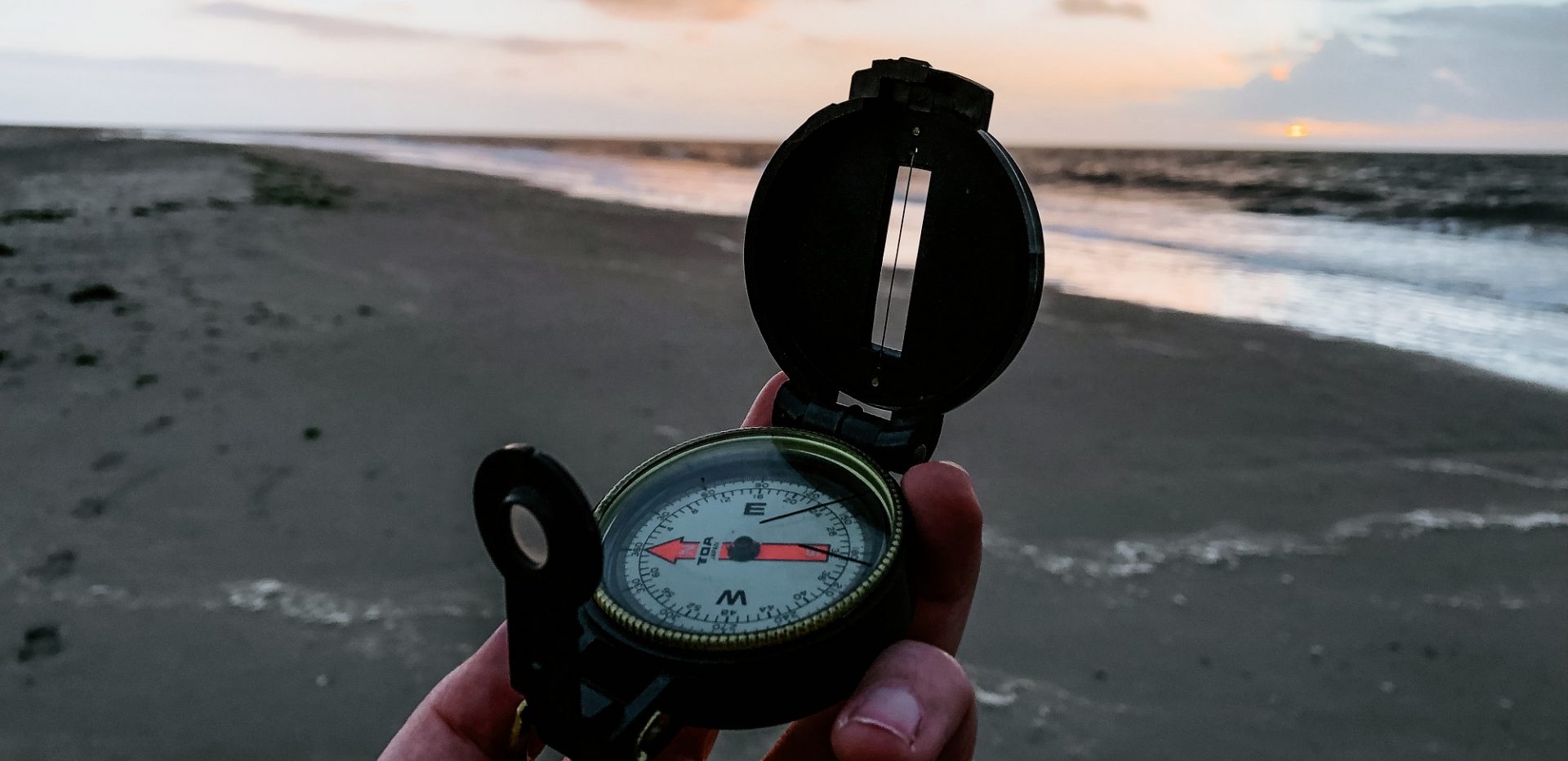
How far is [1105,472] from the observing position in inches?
169

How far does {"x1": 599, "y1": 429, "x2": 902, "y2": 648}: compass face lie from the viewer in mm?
1404

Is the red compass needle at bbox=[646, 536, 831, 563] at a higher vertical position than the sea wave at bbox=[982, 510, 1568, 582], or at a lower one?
higher

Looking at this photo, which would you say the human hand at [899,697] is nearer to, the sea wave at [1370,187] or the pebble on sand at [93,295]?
the pebble on sand at [93,295]

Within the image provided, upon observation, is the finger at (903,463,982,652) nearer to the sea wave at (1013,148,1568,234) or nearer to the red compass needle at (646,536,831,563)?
the red compass needle at (646,536,831,563)

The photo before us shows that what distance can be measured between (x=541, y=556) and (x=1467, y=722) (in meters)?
2.88

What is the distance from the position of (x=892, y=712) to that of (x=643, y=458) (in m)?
3.02

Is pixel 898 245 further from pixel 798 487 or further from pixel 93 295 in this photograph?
pixel 93 295

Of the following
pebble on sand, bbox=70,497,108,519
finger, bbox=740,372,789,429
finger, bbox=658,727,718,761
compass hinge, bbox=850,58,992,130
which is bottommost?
pebble on sand, bbox=70,497,108,519

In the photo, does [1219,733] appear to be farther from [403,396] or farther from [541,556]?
[403,396]

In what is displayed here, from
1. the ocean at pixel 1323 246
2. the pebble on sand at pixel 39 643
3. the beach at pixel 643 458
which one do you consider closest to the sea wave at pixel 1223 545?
the beach at pixel 643 458

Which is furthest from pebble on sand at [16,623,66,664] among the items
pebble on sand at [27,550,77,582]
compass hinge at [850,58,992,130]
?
compass hinge at [850,58,992,130]

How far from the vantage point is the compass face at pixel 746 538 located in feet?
4.61

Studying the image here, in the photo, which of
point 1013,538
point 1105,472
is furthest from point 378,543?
point 1105,472

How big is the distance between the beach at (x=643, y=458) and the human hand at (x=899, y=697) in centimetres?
109
